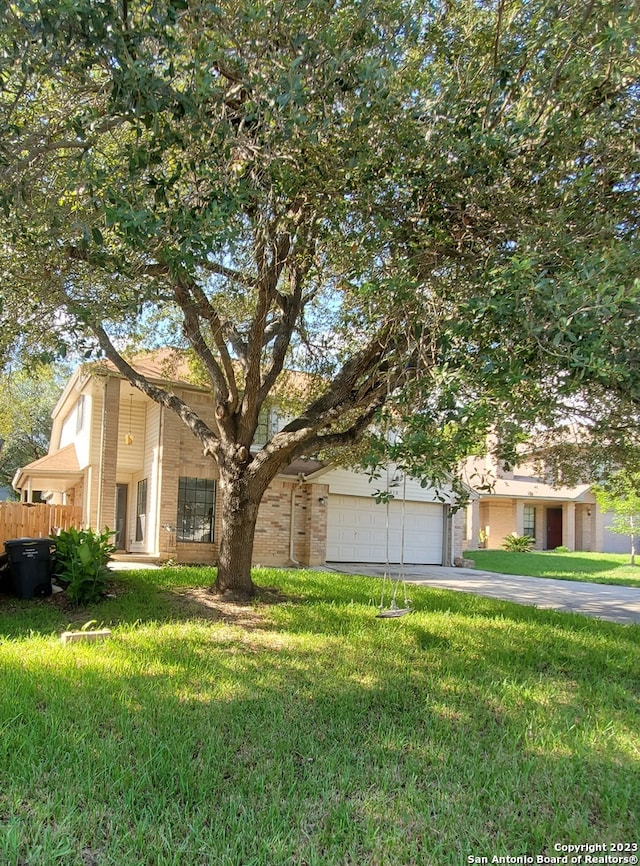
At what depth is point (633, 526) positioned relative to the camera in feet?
70.5

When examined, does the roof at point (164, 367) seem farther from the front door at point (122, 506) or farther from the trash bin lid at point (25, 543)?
the trash bin lid at point (25, 543)

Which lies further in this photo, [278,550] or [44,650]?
[278,550]

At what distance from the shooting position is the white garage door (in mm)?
18156

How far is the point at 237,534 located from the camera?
9.19 m

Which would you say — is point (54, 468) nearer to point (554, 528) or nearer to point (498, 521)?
point (498, 521)

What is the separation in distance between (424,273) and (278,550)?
11630mm

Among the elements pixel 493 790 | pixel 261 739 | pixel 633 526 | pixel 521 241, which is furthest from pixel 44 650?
pixel 633 526

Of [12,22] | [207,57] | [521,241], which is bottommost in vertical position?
[521,241]

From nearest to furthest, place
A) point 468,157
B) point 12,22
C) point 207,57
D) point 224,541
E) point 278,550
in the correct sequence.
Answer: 1. point 12,22
2. point 207,57
3. point 468,157
4. point 224,541
5. point 278,550

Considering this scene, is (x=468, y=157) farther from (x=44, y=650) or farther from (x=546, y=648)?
(x=44, y=650)

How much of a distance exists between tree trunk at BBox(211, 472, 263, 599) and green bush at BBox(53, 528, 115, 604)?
174cm

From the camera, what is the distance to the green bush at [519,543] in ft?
87.6

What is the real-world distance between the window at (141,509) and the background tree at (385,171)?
1002 centimetres

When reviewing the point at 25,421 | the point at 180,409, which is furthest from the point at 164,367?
the point at 25,421
